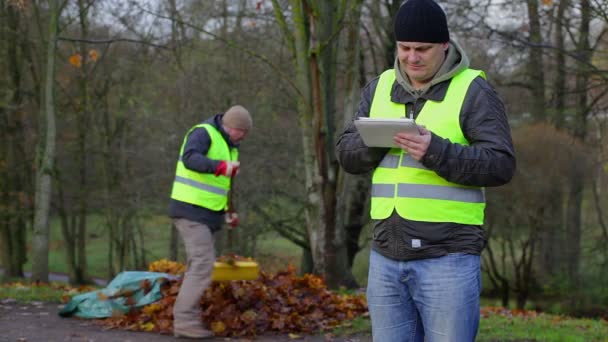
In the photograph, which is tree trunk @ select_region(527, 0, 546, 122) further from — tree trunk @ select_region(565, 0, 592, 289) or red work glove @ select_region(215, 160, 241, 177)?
red work glove @ select_region(215, 160, 241, 177)

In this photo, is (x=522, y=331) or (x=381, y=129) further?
(x=522, y=331)

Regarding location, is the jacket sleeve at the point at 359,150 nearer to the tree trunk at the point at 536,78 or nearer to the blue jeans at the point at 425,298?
the blue jeans at the point at 425,298

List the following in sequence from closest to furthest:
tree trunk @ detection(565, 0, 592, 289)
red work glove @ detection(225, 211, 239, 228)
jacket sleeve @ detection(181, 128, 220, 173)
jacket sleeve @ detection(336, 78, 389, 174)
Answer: jacket sleeve @ detection(336, 78, 389, 174)
jacket sleeve @ detection(181, 128, 220, 173)
red work glove @ detection(225, 211, 239, 228)
tree trunk @ detection(565, 0, 592, 289)

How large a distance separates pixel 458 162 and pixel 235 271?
4.42 m

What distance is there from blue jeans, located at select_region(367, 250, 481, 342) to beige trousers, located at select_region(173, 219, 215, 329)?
11.9ft

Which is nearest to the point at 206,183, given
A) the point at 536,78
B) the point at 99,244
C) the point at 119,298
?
the point at 119,298

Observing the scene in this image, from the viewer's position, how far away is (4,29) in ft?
57.8

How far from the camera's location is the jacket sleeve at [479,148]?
114 inches

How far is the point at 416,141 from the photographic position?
2.90 meters

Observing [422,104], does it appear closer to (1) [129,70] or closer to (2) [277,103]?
(2) [277,103]

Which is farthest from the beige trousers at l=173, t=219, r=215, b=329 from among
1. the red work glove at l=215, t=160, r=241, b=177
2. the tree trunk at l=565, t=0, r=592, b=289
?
the tree trunk at l=565, t=0, r=592, b=289

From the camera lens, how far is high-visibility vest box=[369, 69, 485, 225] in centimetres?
300

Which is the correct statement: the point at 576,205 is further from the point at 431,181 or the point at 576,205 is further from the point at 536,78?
the point at 431,181

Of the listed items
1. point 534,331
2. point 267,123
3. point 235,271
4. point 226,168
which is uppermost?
point 267,123
